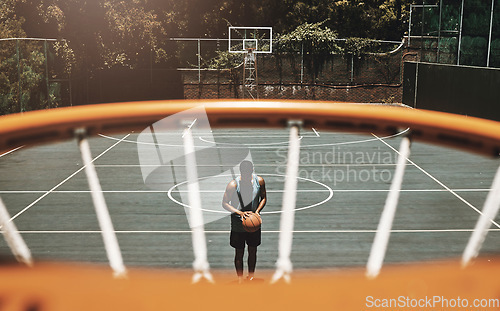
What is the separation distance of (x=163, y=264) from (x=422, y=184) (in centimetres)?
714

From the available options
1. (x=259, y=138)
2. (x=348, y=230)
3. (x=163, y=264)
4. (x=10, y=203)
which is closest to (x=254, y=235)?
(x=163, y=264)

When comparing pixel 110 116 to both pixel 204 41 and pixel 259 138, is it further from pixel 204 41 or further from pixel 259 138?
pixel 204 41

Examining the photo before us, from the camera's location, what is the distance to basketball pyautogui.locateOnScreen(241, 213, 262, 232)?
551cm

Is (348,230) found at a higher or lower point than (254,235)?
lower

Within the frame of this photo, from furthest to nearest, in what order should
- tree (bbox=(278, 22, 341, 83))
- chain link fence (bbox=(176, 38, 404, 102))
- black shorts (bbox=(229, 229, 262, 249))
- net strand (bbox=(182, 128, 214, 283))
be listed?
1. tree (bbox=(278, 22, 341, 83))
2. chain link fence (bbox=(176, 38, 404, 102))
3. net strand (bbox=(182, 128, 214, 283))
4. black shorts (bbox=(229, 229, 262, 249))

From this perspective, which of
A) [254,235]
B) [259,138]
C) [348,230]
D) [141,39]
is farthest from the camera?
[141,39]

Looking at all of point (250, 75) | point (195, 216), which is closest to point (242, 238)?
point (195, 216)

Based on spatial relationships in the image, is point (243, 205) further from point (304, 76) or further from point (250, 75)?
point (304, 76)

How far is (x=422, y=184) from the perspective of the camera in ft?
43.3

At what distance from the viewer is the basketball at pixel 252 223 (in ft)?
18.1

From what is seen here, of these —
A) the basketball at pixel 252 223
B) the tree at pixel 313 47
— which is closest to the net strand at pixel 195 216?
the basketball at pixel 252 223

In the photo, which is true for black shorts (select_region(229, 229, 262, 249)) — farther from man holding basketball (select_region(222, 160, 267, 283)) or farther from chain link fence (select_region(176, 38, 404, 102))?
chain link fence (select_region(176, 38, 404, 102))

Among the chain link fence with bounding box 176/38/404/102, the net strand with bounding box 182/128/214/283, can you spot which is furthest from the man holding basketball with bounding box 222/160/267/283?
the chain link fence with bounding box 176/38/404/102

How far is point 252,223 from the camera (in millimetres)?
5559
